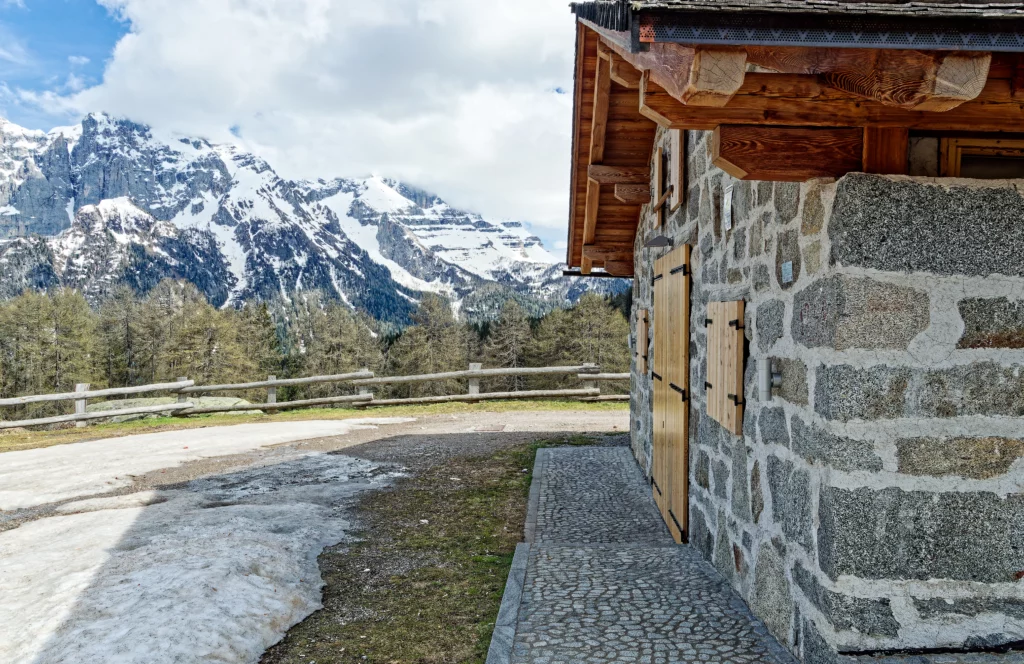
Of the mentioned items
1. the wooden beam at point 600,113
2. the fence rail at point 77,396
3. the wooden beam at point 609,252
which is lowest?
the fence rail at point 77,396

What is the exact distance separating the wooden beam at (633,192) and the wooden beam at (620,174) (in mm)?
60

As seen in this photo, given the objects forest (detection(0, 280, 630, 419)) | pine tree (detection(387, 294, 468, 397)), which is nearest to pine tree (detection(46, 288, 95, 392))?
forest (detection(0, 280, 630, 419))

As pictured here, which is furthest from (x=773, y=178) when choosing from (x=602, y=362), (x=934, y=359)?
(x=602, y=362)

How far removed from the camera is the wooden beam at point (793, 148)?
2.79 meters

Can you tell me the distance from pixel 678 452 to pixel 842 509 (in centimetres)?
282

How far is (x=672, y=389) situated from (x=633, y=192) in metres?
2.89

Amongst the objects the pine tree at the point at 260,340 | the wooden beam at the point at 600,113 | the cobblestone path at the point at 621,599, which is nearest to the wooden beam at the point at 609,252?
the wooden beam at the point at 600,113

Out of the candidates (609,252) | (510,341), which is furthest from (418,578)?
(510,341)

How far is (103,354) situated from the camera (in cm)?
4991

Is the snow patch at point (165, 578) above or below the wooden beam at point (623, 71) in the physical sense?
below

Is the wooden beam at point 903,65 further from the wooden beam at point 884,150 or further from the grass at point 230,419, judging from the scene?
the grass at point 230,419

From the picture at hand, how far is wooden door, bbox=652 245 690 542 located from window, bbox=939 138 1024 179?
2529 mm

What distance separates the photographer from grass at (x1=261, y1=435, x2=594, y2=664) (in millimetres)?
3574

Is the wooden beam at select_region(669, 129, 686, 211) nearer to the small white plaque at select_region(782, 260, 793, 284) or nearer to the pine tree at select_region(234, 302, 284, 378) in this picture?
the small white plaque at select_region(782, 260, 793, 284)
